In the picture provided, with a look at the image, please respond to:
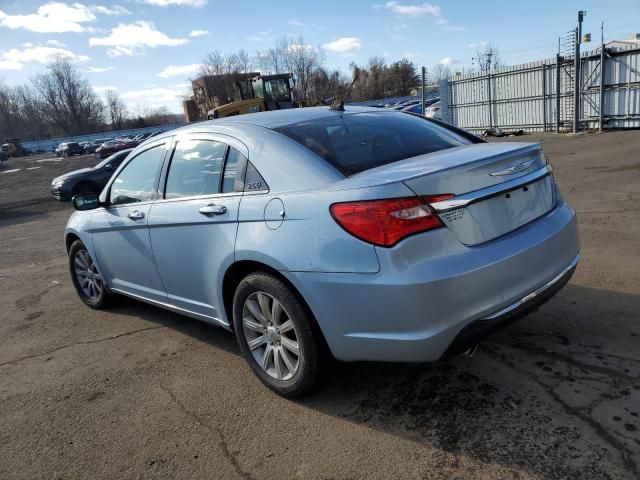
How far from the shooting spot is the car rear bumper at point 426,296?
244cm

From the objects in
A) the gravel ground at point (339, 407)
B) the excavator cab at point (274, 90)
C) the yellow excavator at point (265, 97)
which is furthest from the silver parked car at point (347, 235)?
the excavator cab at point (274, 90)

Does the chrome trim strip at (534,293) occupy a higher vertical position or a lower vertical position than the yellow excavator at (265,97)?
lower

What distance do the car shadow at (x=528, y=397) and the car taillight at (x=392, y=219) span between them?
946 mm

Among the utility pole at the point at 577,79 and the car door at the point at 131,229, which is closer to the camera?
the car door at the point at 131,229

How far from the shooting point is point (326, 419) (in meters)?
2.89

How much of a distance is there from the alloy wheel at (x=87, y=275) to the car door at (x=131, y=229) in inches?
14.7

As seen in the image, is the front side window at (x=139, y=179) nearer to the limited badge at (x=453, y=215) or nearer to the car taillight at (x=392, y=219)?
the car taillight at (x=392, y=219)

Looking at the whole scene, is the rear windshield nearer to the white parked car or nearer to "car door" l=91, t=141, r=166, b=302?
"car door" l=91, t=141, r=166, b=302

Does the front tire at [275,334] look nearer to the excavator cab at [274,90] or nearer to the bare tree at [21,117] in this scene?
the excavator cab at [274,90]

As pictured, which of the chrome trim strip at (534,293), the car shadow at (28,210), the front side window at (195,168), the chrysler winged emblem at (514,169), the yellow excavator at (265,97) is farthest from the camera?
the yellow excavator at (265,97)

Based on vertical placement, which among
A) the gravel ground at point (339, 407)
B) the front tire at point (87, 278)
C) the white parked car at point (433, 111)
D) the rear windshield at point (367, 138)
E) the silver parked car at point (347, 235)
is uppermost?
the white parked car at point (433, 111)

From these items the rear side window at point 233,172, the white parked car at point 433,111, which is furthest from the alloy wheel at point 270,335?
the white parked car at point 433,111

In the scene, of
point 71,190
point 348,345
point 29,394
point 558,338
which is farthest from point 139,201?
point 71,190

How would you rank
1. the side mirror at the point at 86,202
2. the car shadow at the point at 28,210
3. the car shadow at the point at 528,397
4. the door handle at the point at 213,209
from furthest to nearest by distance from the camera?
1. the car shadow at the point at 28,210
2. the side mirror at the point at 86,202
3. the door handle at the point at 213,209
4. the car shadow at the point at 528,397
